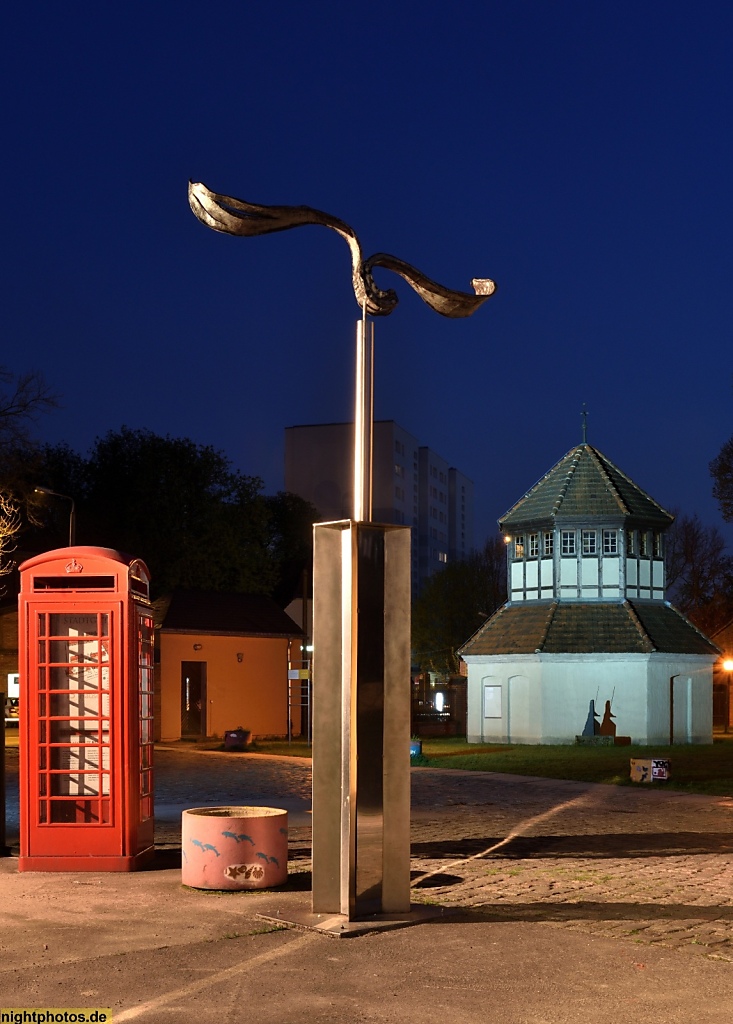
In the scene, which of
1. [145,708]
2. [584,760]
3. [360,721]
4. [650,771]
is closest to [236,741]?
[584,760]

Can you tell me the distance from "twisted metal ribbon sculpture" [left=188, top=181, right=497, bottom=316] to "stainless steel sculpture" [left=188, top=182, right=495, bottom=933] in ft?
0.04

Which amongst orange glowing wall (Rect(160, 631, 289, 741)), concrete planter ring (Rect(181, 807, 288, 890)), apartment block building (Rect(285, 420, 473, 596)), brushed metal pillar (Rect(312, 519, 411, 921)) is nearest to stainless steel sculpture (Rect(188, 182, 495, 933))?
brushed metal pillar (Rect(312, 519, 411, 921))

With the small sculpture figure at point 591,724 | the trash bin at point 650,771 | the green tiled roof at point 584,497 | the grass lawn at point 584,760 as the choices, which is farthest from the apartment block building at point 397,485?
the trash bin at point 650,771

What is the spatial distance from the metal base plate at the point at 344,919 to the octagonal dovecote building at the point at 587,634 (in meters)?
33.4

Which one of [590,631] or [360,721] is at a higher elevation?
[360,721]

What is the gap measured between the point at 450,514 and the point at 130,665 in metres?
124

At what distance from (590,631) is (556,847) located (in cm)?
3011

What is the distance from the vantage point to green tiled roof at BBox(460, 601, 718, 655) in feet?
140

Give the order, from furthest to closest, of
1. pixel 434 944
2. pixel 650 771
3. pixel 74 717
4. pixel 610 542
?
pixel 610 542, pixel 650 771, pixel 74 717, pixel 434 944

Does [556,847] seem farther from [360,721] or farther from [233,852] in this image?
[360,721]

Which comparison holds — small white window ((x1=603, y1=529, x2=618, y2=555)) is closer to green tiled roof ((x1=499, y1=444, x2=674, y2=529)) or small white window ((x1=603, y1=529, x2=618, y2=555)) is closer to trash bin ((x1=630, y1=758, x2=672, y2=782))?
green tiled roof ((x1=499, y1=444, x2=674, y2=529))

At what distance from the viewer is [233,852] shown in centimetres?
1034

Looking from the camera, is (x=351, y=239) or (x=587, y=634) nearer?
(x=351, y=239)

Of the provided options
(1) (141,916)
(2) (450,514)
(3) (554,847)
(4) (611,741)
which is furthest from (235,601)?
(2) (450,514)
